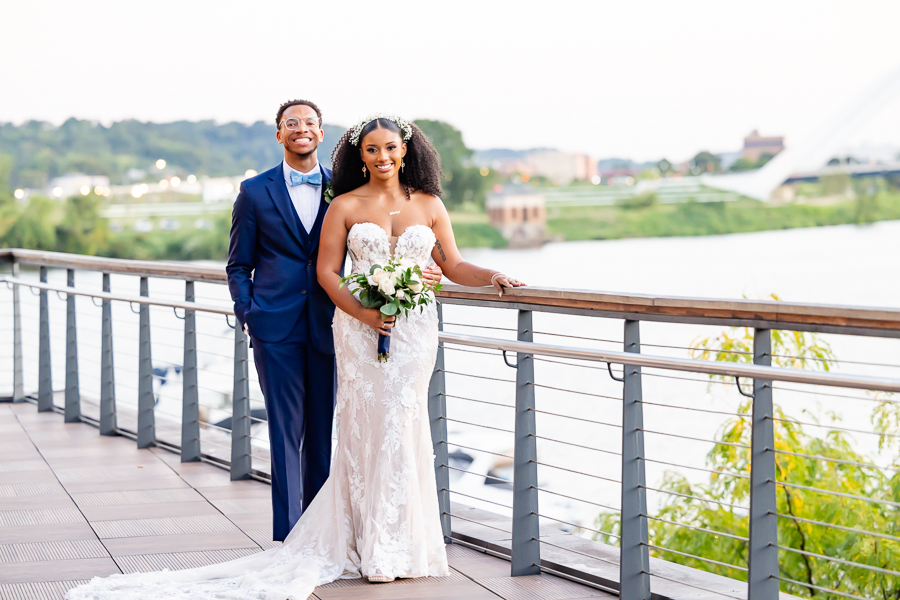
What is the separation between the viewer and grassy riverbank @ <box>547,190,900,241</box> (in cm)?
4178

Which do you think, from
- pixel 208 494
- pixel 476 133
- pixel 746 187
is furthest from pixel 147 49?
pixel 208 494

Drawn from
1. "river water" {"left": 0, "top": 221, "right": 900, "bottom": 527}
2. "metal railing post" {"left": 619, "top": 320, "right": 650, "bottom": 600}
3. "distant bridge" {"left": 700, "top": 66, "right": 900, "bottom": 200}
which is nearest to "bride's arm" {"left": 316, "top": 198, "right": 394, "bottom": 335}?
"metal railing post" {"left": 619, "top": 320, "right": 650, "bottom": 600}

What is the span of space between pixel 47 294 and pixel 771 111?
52.5 metres

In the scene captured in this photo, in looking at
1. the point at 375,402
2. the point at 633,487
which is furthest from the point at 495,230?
the point at 633,487

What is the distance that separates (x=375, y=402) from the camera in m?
3.17

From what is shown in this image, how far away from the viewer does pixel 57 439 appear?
573cm

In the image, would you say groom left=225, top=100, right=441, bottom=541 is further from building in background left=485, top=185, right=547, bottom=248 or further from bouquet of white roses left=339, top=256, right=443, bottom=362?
building in background left=485, top=185, right=547, bottom=248

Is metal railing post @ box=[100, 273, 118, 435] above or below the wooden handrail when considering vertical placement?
below

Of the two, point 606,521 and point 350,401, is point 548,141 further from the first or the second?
point 350,401

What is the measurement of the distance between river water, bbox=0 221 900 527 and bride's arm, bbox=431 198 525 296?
1486 centimetres

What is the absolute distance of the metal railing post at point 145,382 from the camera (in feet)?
17.6

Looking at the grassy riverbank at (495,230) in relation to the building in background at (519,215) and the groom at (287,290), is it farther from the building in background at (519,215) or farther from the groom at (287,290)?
the groom at (287,290)

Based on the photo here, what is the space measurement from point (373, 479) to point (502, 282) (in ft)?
2.59

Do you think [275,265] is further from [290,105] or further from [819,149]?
[819,149]
